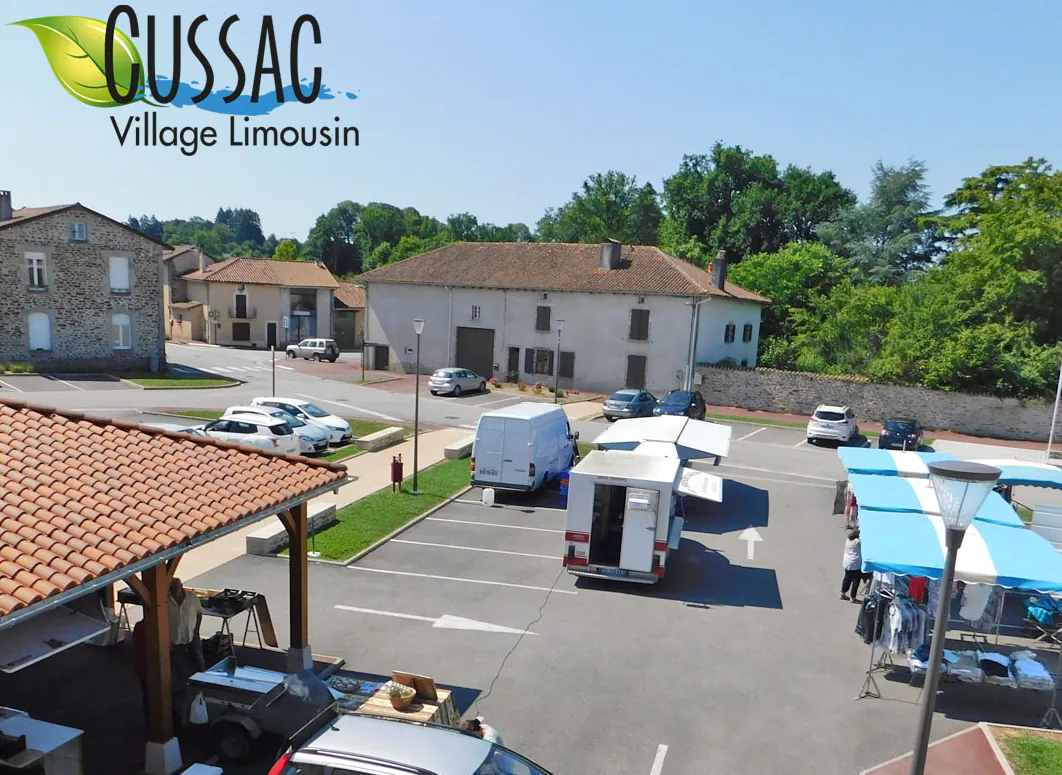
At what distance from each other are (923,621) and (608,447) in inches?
378

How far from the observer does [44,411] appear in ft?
30.0

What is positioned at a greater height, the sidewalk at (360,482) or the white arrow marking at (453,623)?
the white arrow marking at (453,623)

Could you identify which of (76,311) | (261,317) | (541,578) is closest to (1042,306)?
(541,578)

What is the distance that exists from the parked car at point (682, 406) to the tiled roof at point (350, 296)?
41766mm

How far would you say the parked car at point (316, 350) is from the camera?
51.2 m

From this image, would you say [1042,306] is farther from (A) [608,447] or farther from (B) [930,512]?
(B) [930,512]

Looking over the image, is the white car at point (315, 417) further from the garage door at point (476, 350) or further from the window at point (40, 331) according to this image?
the window at point (40, 331)

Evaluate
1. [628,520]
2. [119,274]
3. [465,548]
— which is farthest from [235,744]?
[119,274]

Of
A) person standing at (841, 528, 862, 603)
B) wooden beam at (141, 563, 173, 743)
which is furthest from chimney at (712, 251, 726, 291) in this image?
wooden beam at (141, 563, 173, 743)

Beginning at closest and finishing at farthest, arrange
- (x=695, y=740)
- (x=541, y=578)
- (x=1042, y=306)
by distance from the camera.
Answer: (x=695, y=740)
(x=541, y=578)
(x=1042, y=306)

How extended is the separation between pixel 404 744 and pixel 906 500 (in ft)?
30.7

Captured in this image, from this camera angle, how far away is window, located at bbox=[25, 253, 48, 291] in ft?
120

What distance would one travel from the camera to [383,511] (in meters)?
16.9

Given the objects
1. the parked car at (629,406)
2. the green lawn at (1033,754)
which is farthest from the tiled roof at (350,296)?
the green lawn at (1033,754)
